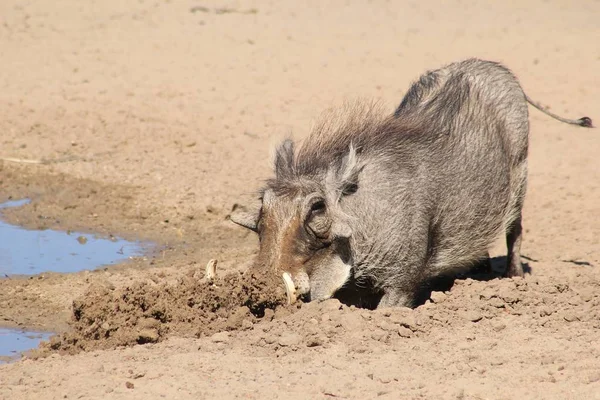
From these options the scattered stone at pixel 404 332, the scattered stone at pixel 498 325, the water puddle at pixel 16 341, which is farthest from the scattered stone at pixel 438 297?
the water puddle at pixel 16 341

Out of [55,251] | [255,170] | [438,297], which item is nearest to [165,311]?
[438,297]

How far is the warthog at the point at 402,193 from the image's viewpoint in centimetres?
543

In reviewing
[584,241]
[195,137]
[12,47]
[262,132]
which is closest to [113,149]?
[195,137]

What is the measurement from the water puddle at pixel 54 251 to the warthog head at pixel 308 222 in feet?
6.82

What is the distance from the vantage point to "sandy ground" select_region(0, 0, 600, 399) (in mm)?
4625

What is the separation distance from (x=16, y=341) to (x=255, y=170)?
3953mm

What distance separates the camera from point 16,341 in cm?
585

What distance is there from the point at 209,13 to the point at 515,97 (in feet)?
26.0

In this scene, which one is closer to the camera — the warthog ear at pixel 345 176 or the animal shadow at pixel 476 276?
the warthog ear at pixel 345 176

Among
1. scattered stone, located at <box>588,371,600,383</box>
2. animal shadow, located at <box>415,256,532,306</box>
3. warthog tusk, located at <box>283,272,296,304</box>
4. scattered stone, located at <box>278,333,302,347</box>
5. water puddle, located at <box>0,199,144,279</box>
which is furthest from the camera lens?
water puddle, located at <box>0,199,144,279</box>

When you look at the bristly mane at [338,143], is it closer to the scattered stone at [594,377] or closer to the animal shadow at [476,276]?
the animal shadow at [476,276]

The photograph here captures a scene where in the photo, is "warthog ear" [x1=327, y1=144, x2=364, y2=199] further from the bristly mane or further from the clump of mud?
the clump of mud

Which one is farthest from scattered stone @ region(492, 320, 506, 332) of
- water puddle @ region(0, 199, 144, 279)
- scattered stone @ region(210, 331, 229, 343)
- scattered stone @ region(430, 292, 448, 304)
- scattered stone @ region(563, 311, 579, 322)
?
water puddle @ region(0, 199, 144, 279)

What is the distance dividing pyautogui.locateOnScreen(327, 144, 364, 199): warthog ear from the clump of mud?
2.18 ft
